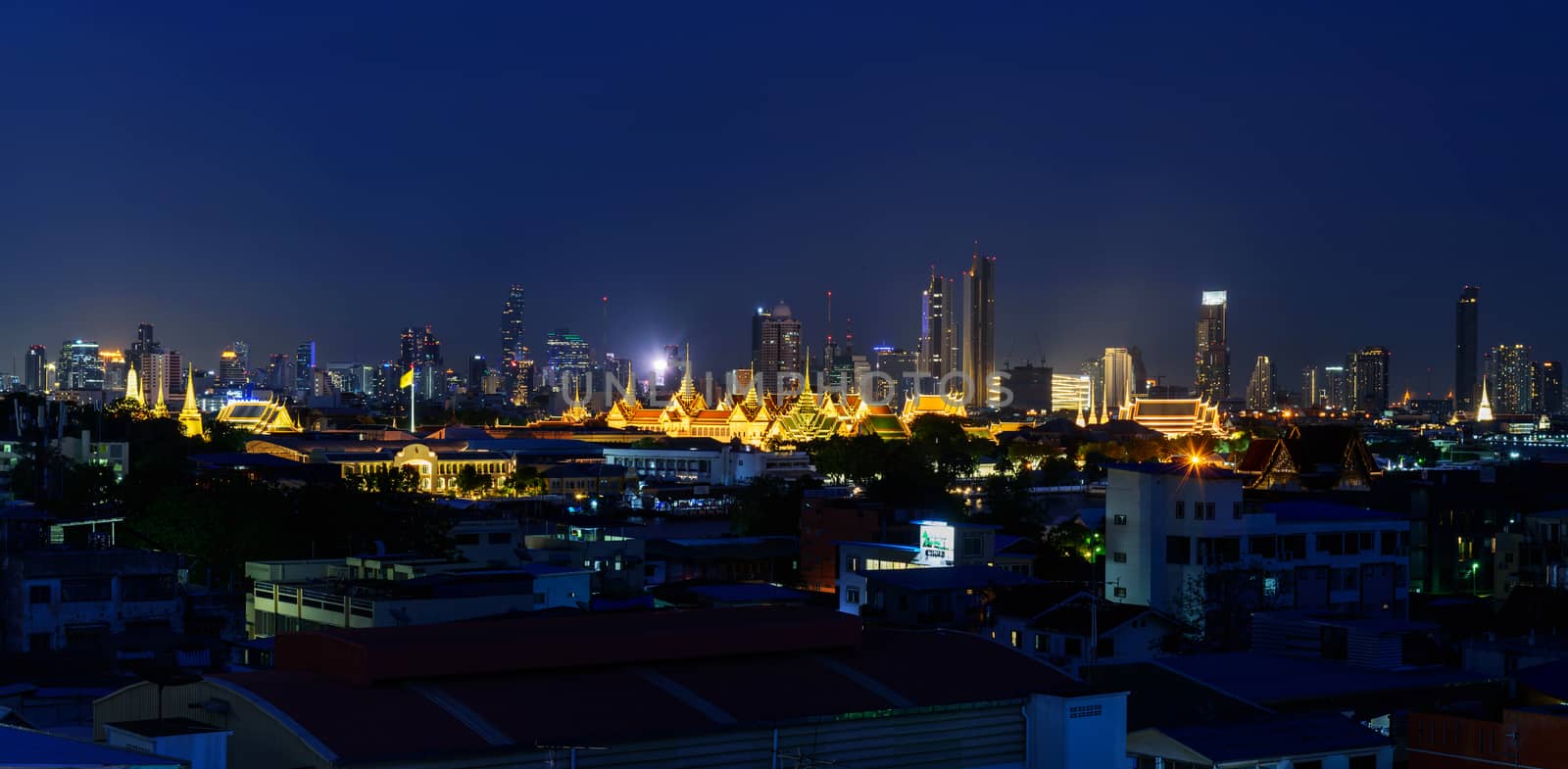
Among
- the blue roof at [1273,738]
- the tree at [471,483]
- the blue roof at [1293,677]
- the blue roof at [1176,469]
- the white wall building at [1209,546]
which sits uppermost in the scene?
the blue roof at [1176,469]

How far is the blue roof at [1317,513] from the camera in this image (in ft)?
125

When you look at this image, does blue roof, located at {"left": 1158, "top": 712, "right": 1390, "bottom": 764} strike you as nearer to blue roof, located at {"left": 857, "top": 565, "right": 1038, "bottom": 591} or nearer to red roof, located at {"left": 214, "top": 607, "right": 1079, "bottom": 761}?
red roof, located at {"left": 214, "top": 607, "right": 1079, "bottom": 761}

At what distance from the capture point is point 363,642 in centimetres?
1559

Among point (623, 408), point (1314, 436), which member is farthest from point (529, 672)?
point (623, 408)

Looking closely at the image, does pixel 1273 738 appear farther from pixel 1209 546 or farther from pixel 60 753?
pixel 1209 546

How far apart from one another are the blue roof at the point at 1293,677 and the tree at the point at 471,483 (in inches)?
2605

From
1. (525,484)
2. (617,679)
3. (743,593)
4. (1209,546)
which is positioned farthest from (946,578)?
(525,484)

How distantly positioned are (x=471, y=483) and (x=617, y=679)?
74837mm

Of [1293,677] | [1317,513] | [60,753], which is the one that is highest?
[1317,513]

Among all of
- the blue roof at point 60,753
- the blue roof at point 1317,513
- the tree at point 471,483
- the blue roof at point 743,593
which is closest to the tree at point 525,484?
the tree at point 471,483

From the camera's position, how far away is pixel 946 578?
3562 centimetres

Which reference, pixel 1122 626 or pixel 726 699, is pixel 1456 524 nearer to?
pixel 1122 626

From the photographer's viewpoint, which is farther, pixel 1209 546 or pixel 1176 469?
pixel 1176 469

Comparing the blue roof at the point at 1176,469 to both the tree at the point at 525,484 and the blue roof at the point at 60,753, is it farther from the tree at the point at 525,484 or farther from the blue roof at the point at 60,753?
the tree at the point at 525,484
